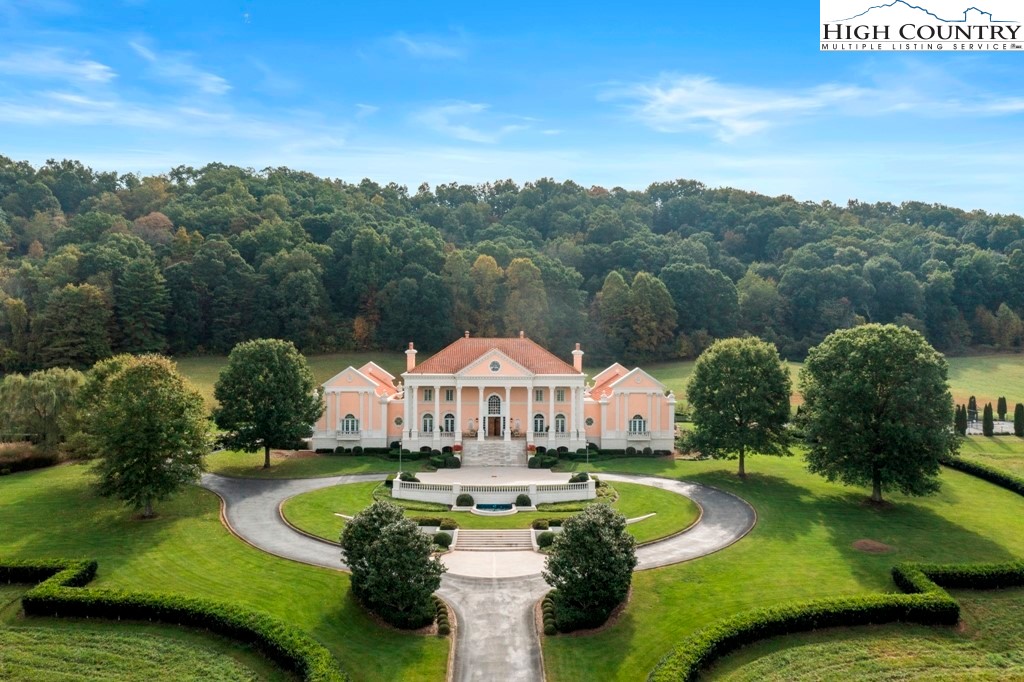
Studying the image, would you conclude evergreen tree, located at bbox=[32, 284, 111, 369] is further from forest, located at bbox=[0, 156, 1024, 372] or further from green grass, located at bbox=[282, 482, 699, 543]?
green grass, located at bbox=[282, 482, 699, 543]

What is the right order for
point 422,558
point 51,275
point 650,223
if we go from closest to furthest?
1. point 422,558
2. point 51,275
3. point 650,223

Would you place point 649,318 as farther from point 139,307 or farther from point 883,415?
point 139,307

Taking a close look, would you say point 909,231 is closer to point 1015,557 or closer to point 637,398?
point 637,398

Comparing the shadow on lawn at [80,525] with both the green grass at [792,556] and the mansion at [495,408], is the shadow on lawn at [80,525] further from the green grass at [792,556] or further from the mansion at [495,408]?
the green grass at [792,556]

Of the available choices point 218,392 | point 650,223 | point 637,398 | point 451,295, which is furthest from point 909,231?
point 218,392

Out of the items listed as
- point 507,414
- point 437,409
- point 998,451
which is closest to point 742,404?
point 507,414
